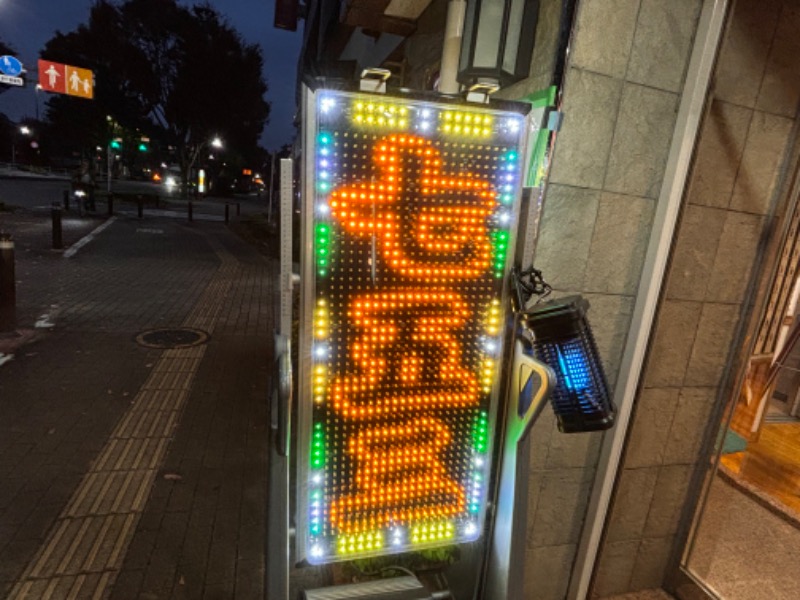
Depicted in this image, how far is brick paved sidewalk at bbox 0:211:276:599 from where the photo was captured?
130 inches

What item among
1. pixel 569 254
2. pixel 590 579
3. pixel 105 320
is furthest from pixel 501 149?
pixel 105 320

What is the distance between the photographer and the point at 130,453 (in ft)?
15.0

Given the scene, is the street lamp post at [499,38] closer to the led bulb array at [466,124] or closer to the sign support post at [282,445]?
the led bulb array at [466,124]

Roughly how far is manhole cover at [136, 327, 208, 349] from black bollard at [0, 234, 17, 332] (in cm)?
188

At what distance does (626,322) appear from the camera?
305cm

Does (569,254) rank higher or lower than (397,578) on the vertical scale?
higher

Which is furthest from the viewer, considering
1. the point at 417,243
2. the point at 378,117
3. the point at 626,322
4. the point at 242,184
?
the point at 242,184

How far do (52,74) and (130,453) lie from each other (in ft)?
99.7

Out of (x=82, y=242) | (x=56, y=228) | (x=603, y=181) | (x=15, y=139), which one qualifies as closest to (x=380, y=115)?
(x=603, y=181)

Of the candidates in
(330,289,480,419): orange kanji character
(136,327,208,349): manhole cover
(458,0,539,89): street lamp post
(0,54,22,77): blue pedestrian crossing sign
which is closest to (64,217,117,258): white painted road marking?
(0,54,22,77): blue pedestrian crossing sign

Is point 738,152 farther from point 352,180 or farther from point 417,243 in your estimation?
point 352,180

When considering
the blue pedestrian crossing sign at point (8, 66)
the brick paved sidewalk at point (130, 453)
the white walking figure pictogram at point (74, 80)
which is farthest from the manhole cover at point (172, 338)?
the white walking figure pictogram at point (74, 80)

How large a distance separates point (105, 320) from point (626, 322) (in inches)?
332

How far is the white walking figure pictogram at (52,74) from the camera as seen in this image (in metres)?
25.8
